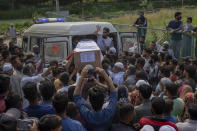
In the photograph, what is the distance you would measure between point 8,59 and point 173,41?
5.67 metres

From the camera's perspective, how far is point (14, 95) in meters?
4.33

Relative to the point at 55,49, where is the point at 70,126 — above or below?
below

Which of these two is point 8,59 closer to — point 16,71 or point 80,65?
point 16,71

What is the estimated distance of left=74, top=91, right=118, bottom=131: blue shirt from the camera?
4.03m

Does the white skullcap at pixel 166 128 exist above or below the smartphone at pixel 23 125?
below

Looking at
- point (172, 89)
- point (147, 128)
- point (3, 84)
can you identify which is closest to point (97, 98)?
point (147, 128)

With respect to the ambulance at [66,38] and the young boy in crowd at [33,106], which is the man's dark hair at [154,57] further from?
the young boy in crowd at [33,106]

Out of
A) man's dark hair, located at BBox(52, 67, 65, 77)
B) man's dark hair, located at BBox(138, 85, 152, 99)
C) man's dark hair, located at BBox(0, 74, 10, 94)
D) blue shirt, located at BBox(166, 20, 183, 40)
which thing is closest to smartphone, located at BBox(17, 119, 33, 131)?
man's dark hair, located at BBox(0, 74, 10, 94)

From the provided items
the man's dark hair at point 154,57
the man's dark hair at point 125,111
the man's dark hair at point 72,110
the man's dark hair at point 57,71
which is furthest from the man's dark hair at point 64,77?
the man's dark hair at point 154,57

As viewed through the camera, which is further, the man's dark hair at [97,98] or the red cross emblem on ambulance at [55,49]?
the red cross emblem on ambulance at [55,49]

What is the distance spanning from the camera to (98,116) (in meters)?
4.02

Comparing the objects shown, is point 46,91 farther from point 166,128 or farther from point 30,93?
point 166,128

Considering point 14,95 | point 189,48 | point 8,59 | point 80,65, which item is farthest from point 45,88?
point 189,48

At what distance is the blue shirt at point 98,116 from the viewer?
4.03m
